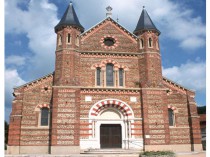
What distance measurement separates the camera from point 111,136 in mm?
26312

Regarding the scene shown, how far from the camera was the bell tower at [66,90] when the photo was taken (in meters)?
24.1

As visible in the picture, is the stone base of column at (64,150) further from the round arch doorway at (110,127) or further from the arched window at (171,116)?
the arched window at (171,116)

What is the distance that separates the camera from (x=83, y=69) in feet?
89.3

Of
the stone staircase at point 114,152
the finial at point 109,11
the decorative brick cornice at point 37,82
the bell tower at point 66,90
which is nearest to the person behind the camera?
the stone staircase at point 114,152

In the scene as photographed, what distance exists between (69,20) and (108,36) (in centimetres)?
456

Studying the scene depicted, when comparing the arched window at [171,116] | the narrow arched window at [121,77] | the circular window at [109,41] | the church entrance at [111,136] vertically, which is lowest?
the church entrance at [111,136]

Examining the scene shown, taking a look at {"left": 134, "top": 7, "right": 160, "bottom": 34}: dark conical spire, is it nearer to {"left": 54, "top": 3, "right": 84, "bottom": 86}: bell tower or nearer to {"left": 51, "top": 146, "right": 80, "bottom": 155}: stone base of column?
{"left": 54, "top": 3, "right": 84, "bottom": 86}: bell tower

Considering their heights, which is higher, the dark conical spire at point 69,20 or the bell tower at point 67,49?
the dark conical spire at point 69,20

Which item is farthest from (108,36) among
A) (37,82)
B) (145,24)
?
(37,82)

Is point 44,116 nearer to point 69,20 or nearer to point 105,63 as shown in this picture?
point 105,63

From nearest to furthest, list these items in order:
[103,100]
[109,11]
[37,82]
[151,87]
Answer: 1. [103,100]
2. [151,87]
3. [37,82]
4. [109,11]

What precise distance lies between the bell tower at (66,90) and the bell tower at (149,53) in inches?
262

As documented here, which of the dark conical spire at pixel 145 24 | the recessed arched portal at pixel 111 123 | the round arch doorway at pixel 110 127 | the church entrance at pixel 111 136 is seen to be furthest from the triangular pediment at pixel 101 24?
the church entrance at pixel 111 136

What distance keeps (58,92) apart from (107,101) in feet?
16.1
